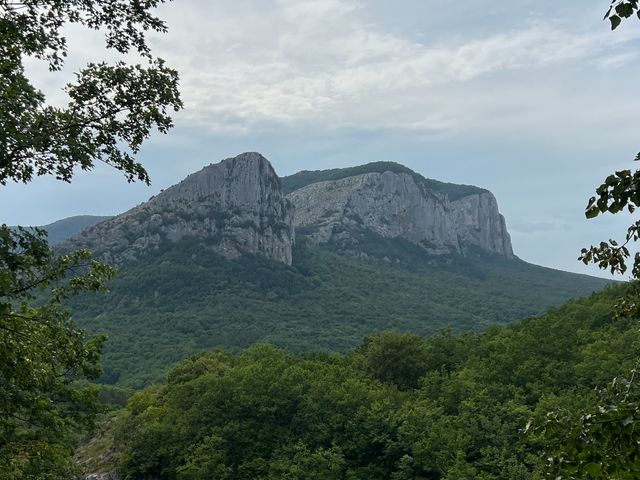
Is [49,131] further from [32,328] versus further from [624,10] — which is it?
[624,10]

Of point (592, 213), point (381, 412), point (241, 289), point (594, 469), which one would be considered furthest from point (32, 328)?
point (241, 289)

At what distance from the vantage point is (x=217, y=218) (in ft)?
578

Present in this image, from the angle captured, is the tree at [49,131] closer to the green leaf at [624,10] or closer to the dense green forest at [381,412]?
the green leaf at [624,10]

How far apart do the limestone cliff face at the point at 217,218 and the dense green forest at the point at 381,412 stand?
132637mm

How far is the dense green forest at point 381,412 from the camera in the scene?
2431 centimetres

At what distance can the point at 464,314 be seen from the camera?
149 metres

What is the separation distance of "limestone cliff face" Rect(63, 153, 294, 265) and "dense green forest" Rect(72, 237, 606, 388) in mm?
5465

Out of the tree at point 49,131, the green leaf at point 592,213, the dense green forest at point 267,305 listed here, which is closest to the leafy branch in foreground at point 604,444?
the green leaf at point 592,213

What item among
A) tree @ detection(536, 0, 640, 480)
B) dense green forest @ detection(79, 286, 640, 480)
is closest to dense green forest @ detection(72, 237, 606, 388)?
dense green forest @ detection(79, 286, 640, 480)

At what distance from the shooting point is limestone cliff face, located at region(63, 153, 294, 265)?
16400cm

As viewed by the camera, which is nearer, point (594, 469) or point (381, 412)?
point (594, 469)

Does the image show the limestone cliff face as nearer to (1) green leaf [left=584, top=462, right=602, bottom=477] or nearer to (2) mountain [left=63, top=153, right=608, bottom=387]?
(2) mountain [left=63, top=153, right=608, bottom=387]

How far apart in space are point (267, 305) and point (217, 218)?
44.9m

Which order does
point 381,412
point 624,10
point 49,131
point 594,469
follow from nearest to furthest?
point 594,469 < point 624,10 < point 49,131 < point 381,412
